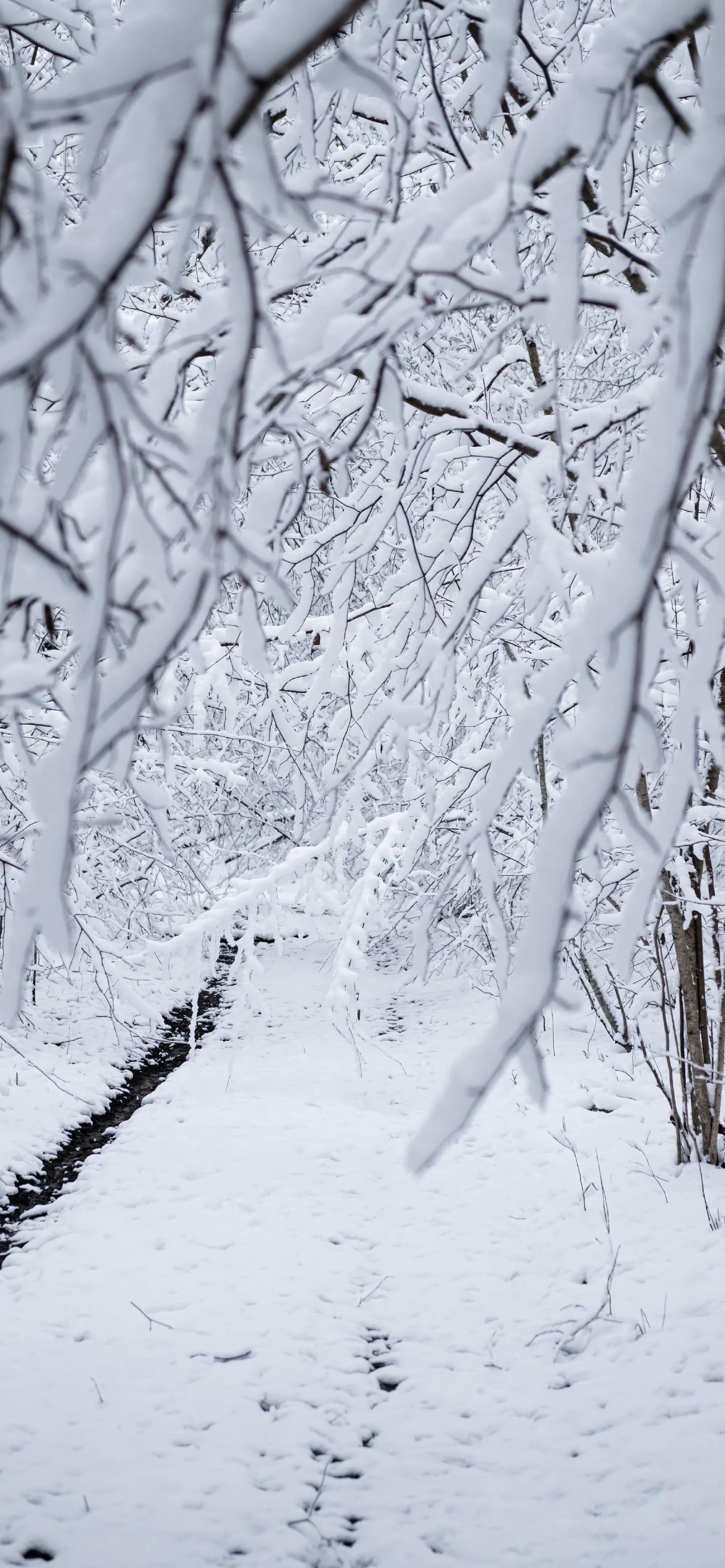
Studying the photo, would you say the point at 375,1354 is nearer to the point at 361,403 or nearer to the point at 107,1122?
the point at 361,403

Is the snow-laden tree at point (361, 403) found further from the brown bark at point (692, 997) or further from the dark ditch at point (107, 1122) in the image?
the dark ditch at point (107, 1122)

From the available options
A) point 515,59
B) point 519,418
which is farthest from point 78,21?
point 519,418

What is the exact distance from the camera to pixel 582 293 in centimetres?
223

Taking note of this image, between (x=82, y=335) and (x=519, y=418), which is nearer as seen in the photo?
(x=82, y=335)

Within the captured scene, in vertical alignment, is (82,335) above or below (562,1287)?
above

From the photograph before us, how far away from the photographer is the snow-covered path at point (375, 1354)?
310 centimetres

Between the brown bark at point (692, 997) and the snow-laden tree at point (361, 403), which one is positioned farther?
the brown bark at point (692, 997)

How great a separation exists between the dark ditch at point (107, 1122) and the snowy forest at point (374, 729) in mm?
64

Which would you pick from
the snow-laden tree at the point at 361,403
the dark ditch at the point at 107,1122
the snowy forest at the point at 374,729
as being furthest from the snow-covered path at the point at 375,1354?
the snow-laden tree at the point at 361,403

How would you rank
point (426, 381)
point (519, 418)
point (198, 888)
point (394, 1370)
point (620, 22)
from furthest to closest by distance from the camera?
point (198, 888) < point (519, 418) < point (426, 381) < point (394, 1370) < point (620, 22)

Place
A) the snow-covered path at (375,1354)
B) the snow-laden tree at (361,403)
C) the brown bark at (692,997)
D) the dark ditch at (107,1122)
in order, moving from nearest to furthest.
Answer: the snow-laden tree at (361,403) < the snow-covered path at (375,1354) < the brown bark at (692,997) < the dark ditch at (107,1122)

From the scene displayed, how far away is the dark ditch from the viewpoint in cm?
621

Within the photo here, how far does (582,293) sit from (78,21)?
6.31ft

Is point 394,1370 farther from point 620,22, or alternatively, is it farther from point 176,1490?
point 620,22
